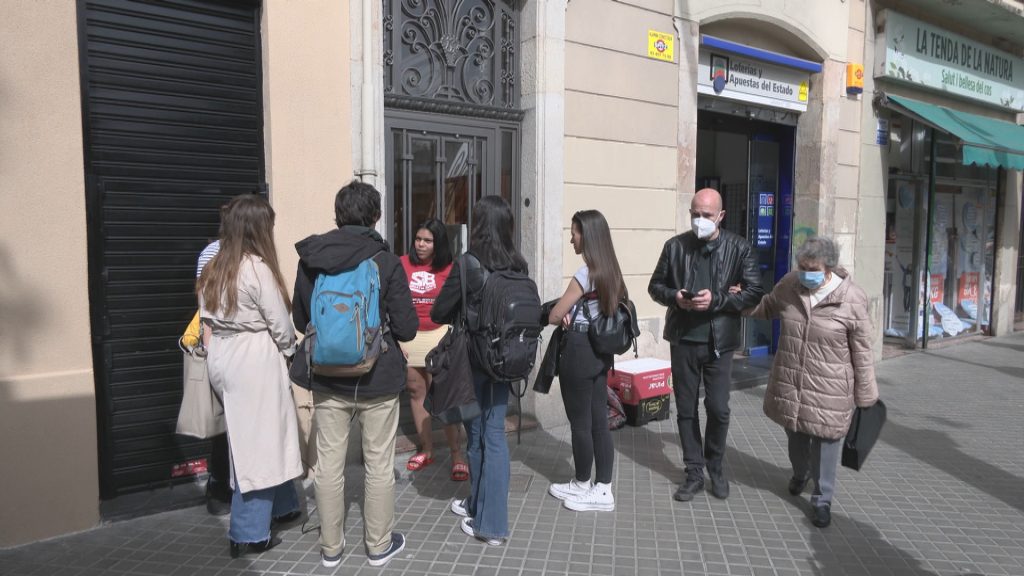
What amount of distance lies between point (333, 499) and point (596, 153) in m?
3.87

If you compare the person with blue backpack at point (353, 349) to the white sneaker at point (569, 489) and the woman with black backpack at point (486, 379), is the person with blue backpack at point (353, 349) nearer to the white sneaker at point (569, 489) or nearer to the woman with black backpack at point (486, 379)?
the woman with black backpack at point (486, 379)

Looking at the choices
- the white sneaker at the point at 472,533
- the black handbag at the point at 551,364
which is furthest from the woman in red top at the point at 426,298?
the black handbag at the point at 551,364

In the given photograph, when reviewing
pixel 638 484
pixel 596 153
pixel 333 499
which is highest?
pixel 596 153

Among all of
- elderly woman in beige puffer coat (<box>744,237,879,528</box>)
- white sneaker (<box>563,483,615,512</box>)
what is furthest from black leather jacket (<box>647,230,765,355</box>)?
white sneaker (<box>563,483,615,512</box>)

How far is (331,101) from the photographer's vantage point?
15.3 ft

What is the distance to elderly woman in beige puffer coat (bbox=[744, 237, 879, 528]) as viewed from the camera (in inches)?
155

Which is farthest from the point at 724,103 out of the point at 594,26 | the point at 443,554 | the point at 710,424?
the point at 443,554

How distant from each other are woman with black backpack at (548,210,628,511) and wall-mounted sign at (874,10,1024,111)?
6.73 meters

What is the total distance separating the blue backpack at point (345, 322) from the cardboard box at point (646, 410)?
10.5 feet

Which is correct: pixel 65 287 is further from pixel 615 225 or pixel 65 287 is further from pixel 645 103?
pixel 645 103

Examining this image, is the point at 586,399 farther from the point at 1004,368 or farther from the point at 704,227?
the point at 1004,368

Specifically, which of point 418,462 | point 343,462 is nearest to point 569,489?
point 418,462

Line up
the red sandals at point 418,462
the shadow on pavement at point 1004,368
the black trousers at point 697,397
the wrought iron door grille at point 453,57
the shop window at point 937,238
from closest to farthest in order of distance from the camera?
the black trousers at point 697,397
the red sandals at point 418,462
the wrought iron door grille at point 453,57
the shadow on pavement at point 1004,368
the shop window at point 937,238

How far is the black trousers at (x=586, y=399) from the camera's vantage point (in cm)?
391
